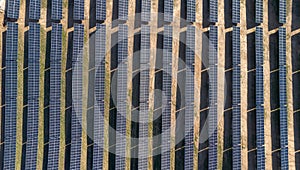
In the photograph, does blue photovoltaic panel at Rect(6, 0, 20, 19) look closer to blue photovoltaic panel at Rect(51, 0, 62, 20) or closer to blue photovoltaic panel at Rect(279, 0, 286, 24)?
blue photovoltaic panel at Rect(51, 0, 62, 20)

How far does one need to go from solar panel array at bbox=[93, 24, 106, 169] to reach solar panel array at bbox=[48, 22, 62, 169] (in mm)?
3776

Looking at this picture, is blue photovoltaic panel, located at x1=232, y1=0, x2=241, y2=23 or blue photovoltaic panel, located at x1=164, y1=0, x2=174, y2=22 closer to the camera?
blue photovoltaic panel, located at x1=164, y1=0, x2=174, y2=22

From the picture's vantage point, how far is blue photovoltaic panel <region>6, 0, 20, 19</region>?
36938 millimetres

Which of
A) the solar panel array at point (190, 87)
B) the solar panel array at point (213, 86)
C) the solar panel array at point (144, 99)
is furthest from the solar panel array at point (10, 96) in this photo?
the solar panel array at point (213, 86)

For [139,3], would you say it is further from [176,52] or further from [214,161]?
[214,161]

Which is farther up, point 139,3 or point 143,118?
point 139,3

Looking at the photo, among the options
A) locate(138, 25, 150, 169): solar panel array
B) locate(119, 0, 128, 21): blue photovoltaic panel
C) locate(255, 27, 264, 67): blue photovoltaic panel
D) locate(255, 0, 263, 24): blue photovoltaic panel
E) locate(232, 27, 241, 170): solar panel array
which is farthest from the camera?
locate(255, 0, 263, 24): blue photovoltaic panel

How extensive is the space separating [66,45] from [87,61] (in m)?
2.75

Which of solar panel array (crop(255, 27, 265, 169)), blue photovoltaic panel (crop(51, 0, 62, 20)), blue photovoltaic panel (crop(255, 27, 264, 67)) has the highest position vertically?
blue photovoltaic panel (crop(51, 0, 62, 20))

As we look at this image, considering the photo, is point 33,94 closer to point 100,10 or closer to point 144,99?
point 100,10

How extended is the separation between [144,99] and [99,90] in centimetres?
482

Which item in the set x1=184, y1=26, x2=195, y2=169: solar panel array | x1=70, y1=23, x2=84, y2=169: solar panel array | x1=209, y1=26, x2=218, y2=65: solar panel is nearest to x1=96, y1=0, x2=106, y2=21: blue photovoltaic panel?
x1=70, y1=23, x2=84, y2=169: solar panel array

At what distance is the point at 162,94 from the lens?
3894cm

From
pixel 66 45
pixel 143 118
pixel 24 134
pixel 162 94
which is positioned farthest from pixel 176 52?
pixel 24 134
